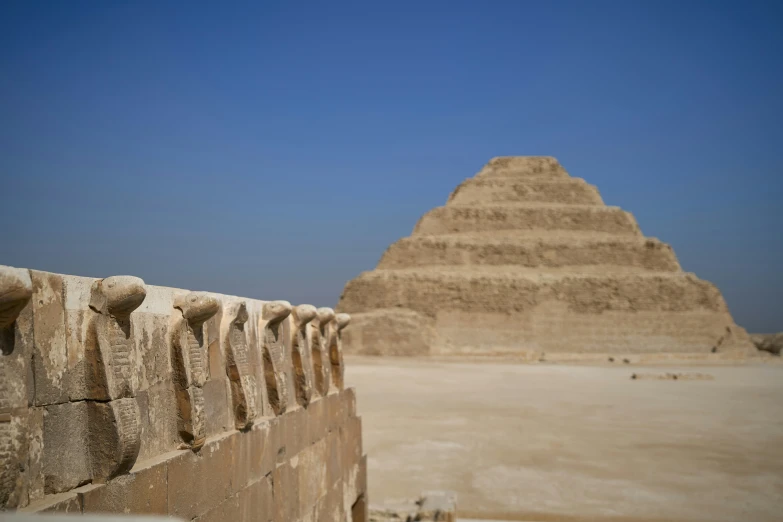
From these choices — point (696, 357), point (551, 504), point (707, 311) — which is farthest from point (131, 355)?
point (707, 311)

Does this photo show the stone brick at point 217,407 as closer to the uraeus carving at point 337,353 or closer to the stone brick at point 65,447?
the stone brick at point 65,447

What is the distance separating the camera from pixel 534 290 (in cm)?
4844

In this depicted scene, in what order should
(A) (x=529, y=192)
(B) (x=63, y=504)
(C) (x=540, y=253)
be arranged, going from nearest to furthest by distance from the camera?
1. (B) (x=63, y=504)
2. (C) (x=540, y=253)
3. (A) (x=529, y=192)

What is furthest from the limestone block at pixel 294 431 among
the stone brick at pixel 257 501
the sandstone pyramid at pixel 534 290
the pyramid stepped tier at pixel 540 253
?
the pyramid stepped tier at pixel 540 253

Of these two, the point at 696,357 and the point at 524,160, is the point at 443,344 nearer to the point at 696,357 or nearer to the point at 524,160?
the point at 696,357

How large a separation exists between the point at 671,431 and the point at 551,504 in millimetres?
6536

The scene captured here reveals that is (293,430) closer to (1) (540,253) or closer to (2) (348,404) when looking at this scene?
(2) (348,404)

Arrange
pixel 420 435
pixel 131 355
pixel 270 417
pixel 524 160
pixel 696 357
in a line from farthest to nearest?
1. pixel 524 160
2. pixel 696 357
3. pixel 420 435
4. pixel 270 417
5. pixel 131 355

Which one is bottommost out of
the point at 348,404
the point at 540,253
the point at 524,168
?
the point at 348,404

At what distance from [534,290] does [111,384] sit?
46436 mm

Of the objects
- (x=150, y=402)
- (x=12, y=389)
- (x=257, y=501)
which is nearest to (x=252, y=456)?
(x=257, y=501)

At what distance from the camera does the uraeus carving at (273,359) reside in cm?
525

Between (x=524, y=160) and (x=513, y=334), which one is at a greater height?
(x=524, y=160)

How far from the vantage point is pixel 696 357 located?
1580 inches
